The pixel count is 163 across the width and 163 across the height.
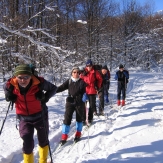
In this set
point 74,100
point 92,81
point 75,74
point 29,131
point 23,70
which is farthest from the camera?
point 92,81

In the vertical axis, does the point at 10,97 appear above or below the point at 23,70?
below

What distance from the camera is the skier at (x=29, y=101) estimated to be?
350cm

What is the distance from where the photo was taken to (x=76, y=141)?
5.56 m

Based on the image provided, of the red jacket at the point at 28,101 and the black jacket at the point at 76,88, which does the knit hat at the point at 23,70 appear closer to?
the red jacket at the point at 28,101

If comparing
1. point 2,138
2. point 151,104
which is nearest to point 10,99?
point 2,138

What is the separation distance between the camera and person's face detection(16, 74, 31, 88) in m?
3.42

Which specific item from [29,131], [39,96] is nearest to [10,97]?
[39,96]

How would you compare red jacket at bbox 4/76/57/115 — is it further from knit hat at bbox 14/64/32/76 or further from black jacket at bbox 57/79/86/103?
black jacket at bbox 57/79/86/103

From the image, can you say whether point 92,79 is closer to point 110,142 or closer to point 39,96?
point 110,142

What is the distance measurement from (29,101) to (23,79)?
438 mm

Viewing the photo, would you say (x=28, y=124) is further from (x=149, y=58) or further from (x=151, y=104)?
(x=149, y=58)

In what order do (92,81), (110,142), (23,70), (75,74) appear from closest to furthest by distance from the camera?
(23,70) → (110,142) → (75,74) → (92,81)

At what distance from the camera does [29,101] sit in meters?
3.68

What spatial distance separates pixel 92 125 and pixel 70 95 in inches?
63.2
